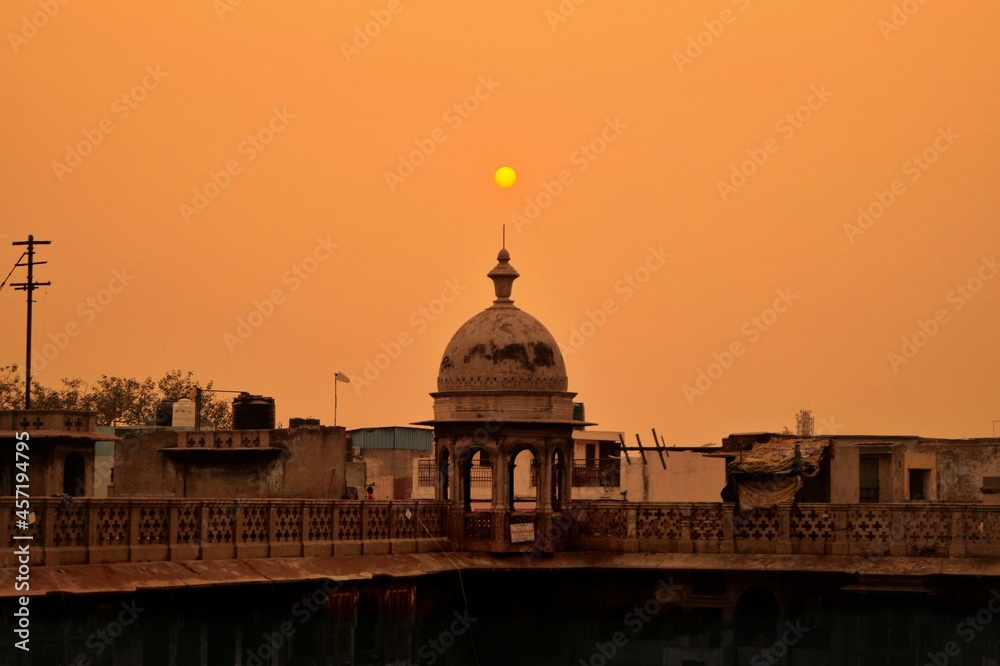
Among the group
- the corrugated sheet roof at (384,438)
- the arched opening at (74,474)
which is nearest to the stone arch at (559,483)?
the arched opening at (74,474)

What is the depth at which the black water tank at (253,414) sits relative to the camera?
153 feet

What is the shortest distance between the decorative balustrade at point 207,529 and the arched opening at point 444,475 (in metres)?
1.61

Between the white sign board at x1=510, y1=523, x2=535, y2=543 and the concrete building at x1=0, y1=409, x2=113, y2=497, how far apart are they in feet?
51.9

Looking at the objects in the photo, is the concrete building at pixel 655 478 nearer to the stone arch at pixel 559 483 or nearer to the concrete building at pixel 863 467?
the concrete building at pixel 863 467

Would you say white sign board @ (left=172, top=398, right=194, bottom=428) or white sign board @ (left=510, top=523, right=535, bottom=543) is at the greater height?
white sign board @ (left=172, top=398, right=194, bottom=428)

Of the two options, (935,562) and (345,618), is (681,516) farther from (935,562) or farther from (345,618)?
(345,618)

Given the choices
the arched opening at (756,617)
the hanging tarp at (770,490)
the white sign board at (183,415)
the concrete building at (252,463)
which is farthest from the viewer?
the white sign board at (183,415)

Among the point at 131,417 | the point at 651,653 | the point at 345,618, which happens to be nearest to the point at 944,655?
the point at 651,653

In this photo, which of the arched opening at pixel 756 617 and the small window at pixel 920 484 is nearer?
the arched opening at pixel 756 617

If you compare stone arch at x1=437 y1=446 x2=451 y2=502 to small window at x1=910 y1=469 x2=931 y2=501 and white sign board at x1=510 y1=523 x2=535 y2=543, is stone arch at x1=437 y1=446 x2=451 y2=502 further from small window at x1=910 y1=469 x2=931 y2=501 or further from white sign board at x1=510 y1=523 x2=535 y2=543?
small window at x1=910 y1=469 x2=931 y2=501

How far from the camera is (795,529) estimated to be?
1323 inches

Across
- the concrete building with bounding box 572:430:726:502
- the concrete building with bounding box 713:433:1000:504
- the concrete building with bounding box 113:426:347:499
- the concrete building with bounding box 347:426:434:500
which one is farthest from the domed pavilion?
the concrete building with bounding box 347:426:434:500

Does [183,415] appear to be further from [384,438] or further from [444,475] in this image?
[444,475]

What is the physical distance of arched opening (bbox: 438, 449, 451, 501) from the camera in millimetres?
35406
